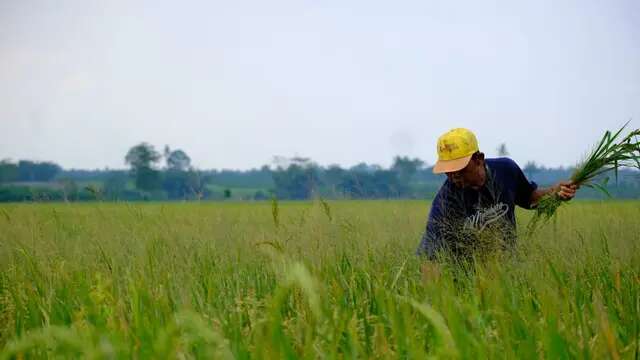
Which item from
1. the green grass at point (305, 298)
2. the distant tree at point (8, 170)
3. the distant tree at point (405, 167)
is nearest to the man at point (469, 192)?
the green grass at point (305, 298)

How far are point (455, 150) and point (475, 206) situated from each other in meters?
0.38

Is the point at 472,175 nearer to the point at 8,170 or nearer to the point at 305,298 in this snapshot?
the point at 305,298

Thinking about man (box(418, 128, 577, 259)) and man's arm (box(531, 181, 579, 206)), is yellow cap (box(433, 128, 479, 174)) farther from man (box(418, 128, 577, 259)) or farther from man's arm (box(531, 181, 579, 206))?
man's arm (box(531, 181, 579, 206))

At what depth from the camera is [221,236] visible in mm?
4965

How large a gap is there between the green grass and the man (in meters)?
0.26

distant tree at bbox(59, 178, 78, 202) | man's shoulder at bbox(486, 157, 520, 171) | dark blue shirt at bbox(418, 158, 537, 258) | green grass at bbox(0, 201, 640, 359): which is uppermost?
man's shoulder at bbox(486, 157, 520, 171)

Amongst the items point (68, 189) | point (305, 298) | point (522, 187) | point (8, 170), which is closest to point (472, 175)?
point (522, 187)

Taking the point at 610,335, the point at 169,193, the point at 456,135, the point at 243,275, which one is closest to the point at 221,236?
the point at 243,275

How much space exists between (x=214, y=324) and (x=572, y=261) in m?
1.84

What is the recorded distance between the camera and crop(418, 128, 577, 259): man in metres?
3.80

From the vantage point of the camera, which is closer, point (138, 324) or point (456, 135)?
point (138, 324)

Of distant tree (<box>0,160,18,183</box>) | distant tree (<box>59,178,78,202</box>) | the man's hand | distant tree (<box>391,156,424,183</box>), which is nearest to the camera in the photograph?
the man's hand

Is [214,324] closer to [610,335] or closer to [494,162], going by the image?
[610,335]

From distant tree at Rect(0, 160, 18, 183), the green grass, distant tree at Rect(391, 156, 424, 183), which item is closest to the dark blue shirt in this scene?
the green grass
